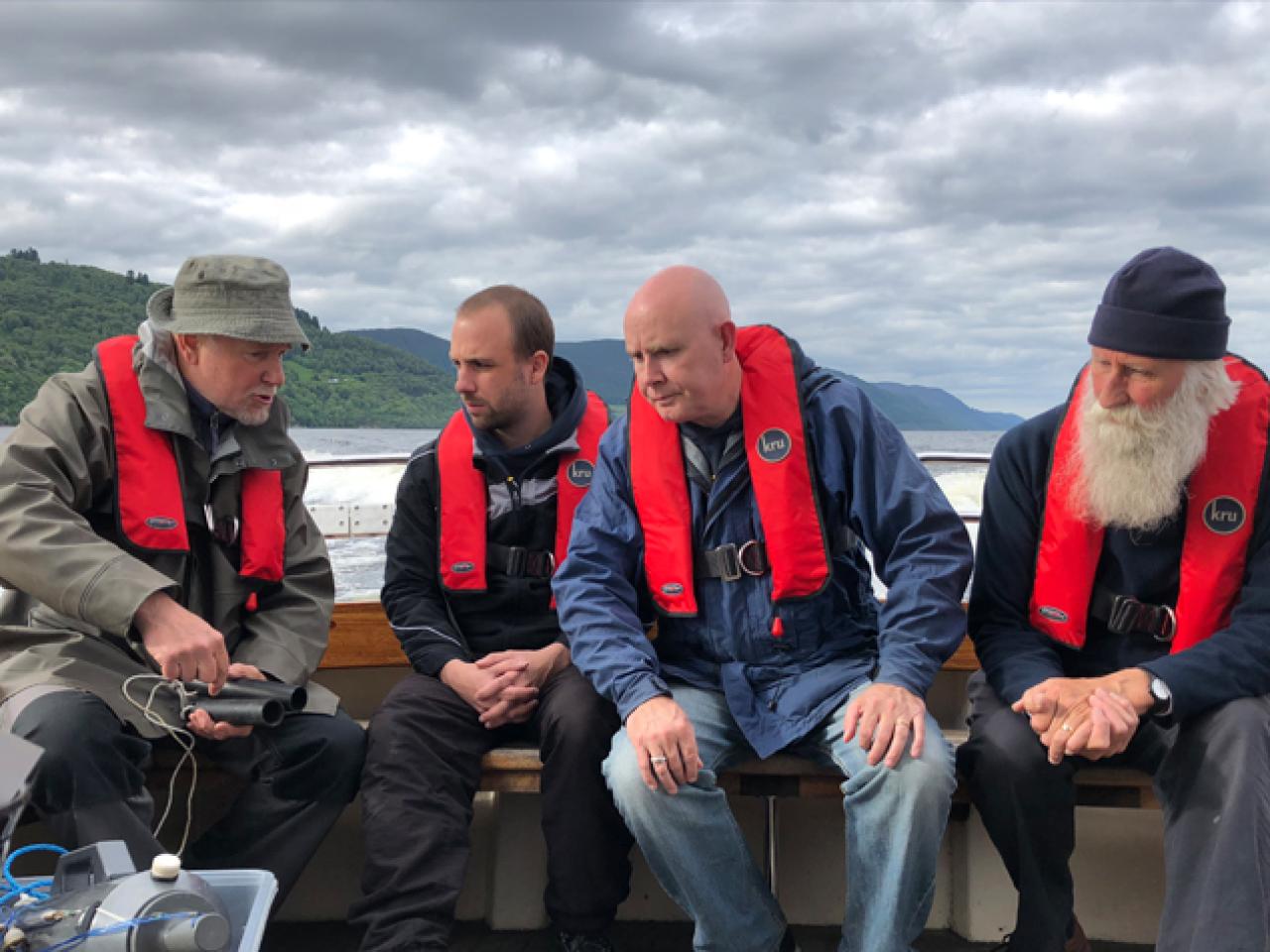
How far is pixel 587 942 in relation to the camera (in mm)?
2932

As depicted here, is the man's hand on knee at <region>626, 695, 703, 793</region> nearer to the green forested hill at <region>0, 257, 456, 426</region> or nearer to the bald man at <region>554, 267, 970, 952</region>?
the bald man at <region>554, 267, 970, 952</region>

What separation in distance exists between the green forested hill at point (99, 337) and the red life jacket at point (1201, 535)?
15.5 feet

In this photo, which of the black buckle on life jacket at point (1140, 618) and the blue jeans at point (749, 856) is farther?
the black buckle on life jacket at point (1140, 618)

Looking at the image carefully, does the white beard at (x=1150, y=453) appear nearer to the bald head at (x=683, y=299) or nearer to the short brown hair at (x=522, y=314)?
the bald head at (x=683, y=299)

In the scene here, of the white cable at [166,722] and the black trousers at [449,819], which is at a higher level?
the white cable at [166,722]

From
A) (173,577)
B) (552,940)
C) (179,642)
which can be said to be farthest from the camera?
(552,940)

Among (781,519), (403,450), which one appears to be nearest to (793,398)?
(781,519)

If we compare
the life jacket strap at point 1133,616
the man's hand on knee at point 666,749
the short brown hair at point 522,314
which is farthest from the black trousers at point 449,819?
the life jacket strap at point 1133,616

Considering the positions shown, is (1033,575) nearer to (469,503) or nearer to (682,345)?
(682,345)

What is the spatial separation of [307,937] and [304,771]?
586 millimetres

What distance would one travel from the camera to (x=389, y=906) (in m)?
2.76

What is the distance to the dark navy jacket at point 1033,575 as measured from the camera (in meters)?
2.84

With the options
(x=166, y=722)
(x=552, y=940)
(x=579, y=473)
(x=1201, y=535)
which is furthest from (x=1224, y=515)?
(x=166, y=722)

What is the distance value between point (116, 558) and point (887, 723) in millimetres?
1699
